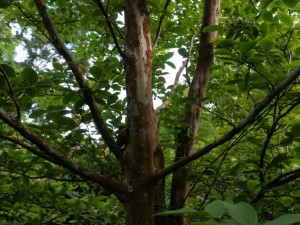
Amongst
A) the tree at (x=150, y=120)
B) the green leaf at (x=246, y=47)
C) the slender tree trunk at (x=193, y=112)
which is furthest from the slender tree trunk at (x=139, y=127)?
the green leaf at (x=246, y=47)

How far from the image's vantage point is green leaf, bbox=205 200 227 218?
70 centimetres

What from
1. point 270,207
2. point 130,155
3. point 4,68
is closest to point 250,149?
point 270,207

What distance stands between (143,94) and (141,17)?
0.51 m

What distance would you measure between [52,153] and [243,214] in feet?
4.01

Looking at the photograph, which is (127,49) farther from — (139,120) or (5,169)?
(5,169)

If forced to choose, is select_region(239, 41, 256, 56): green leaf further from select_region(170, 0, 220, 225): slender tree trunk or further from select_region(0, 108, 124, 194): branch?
select_region(0, 108, 124, 194): branch

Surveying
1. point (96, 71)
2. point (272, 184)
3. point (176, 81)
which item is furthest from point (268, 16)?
point (176, 81)

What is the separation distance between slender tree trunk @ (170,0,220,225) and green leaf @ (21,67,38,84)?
37.6 inches

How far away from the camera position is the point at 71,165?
1701mm

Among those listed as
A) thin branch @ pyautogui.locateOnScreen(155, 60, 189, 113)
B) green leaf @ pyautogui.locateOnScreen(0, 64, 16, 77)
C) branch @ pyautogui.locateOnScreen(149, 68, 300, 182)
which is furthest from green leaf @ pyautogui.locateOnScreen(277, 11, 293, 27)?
green leaf @ pyautogui.locateOnScreen(0, 64, 16, 77)

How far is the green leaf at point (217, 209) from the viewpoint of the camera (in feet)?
2.30

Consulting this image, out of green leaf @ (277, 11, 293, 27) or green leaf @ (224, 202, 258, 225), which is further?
green leaf @ (277, 11, 293, 27)

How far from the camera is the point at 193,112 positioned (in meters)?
2.27

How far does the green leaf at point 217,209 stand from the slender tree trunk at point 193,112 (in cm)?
126
